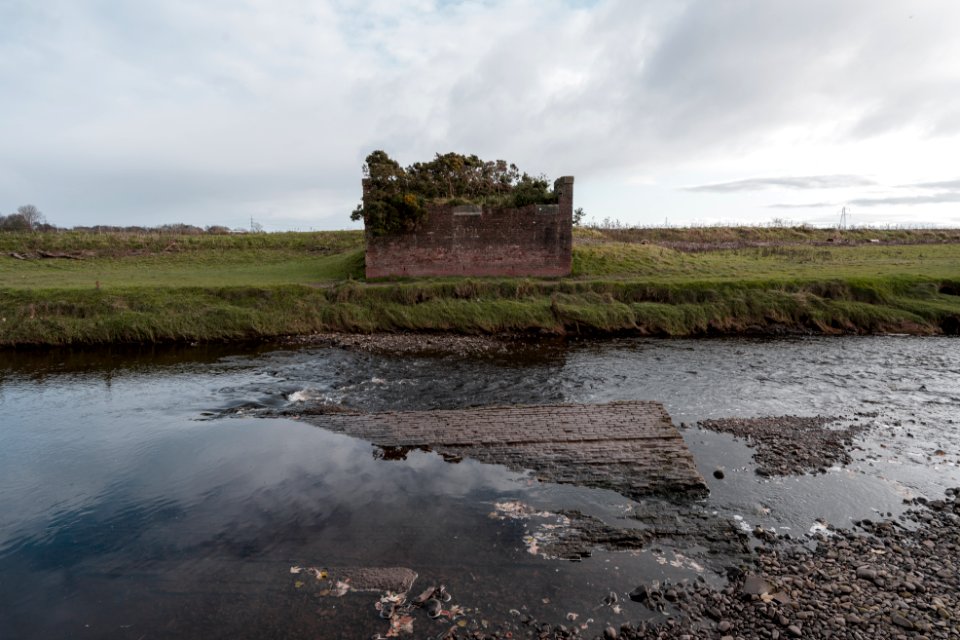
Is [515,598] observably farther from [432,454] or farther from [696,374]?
[696,374]

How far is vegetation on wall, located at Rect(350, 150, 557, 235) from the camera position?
28266mm

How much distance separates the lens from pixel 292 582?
295 inches

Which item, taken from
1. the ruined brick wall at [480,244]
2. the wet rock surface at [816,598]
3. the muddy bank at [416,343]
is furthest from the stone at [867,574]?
the ruined brick wall at [480,244]

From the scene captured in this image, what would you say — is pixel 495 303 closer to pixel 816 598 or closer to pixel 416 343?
pixel 416 343

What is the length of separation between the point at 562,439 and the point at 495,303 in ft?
46.2

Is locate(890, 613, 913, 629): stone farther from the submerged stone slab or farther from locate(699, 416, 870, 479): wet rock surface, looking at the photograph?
locate(699, 416, 870, 479): wet rock surface

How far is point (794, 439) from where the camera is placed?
12.0 m

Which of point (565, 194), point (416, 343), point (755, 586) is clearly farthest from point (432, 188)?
point (755, 586)

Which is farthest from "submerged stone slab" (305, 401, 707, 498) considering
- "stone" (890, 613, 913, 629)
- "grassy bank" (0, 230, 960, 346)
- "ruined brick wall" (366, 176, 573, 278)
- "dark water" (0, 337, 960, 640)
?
"ruined brick wall" (366, 176, 573, 278)

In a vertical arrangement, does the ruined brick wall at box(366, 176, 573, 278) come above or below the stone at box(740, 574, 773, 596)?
above

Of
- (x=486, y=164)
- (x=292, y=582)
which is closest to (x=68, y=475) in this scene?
(x=292, y=582)

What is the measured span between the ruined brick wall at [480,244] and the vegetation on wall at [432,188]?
1.95 ft

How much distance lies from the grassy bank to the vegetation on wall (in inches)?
145

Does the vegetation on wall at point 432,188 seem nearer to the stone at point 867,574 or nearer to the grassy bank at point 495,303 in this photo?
the grassy bank at point 495,303
